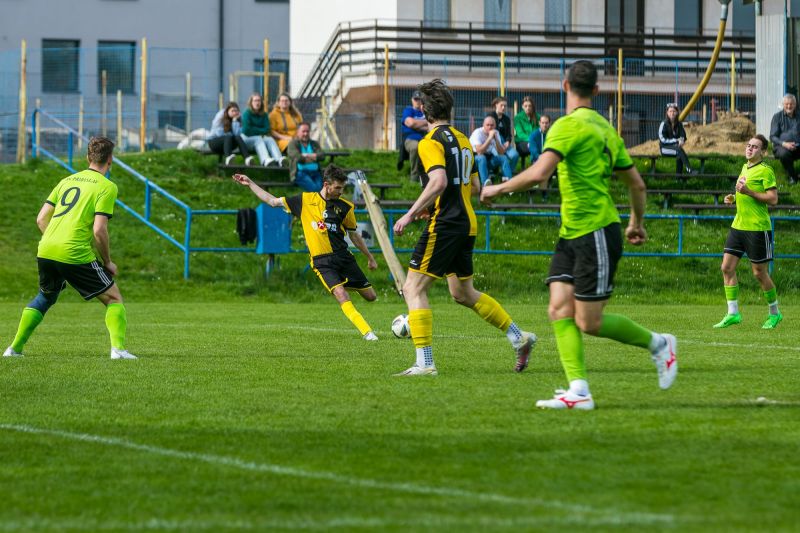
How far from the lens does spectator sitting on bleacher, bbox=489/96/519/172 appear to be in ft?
89.1

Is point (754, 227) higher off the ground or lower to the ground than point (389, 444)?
higher

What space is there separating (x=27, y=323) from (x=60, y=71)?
28615 mm

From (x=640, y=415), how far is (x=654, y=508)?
2458mm

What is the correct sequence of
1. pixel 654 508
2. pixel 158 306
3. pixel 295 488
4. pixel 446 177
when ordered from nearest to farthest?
pixel 654 508, pixel 295 488, pixel 446 177, pixel 158 306

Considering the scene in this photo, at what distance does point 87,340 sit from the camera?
45.6 ft

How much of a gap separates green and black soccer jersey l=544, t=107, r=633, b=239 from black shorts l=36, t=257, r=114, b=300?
4839 mm

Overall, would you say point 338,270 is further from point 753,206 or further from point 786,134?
point 786,134

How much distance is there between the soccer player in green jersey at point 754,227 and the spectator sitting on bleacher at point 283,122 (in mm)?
12857

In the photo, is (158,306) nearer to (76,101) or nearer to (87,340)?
(87,340)

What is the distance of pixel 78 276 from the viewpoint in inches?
449

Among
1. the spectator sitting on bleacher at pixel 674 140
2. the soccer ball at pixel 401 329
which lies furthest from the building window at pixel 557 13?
the soccer ball at pixel 401 329

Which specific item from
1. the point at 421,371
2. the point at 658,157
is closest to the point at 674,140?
the point at 658,157

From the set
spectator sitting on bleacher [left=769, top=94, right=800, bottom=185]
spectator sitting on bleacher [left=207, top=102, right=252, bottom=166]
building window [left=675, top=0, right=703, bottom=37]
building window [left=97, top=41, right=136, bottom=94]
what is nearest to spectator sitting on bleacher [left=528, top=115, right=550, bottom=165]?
spectator sitting on bleacher [left=769, top=94, right=800, bottom=185]

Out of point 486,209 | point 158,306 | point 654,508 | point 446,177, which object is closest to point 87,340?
point 446,177
